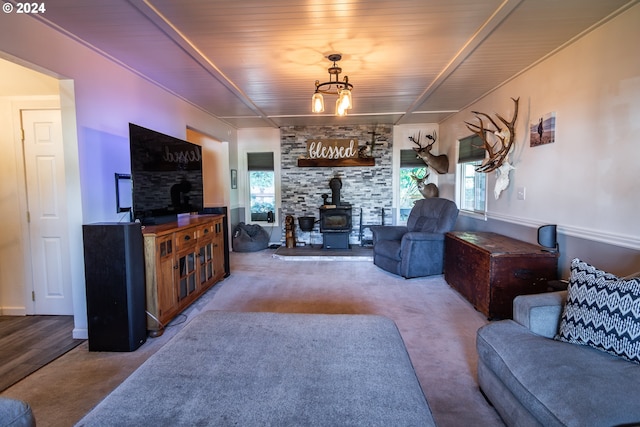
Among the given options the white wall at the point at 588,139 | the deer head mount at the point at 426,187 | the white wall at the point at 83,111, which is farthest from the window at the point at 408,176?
the white wall at the point at 83,111

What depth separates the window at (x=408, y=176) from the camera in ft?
21.2

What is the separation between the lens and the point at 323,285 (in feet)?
13.4

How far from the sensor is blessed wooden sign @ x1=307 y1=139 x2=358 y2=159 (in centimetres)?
637

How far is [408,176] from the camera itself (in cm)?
656

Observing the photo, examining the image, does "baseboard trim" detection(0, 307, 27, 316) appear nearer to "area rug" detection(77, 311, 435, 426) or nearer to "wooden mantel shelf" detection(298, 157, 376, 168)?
"area rug" detection(77, 311, 435, 426)

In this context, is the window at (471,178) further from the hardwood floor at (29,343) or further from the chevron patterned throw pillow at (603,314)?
the hardwood floor at (29,343)

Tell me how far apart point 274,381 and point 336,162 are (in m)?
5.49

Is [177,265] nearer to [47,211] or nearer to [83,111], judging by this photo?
[47,211]

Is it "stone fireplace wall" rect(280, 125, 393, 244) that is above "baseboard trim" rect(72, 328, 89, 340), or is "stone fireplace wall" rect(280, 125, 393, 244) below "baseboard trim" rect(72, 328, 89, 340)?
above

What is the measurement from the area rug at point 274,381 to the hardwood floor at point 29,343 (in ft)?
5.46

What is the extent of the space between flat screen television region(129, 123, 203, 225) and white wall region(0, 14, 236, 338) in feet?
1.00

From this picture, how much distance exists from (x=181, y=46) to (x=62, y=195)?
73.9 inches

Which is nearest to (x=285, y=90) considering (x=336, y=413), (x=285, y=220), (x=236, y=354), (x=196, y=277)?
(x=196, y=277)

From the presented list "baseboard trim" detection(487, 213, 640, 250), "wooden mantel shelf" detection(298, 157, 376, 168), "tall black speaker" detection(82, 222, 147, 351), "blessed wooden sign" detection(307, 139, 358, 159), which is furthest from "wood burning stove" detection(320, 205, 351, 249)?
"tall black speaker" detection(82, 222, 147, 351)
